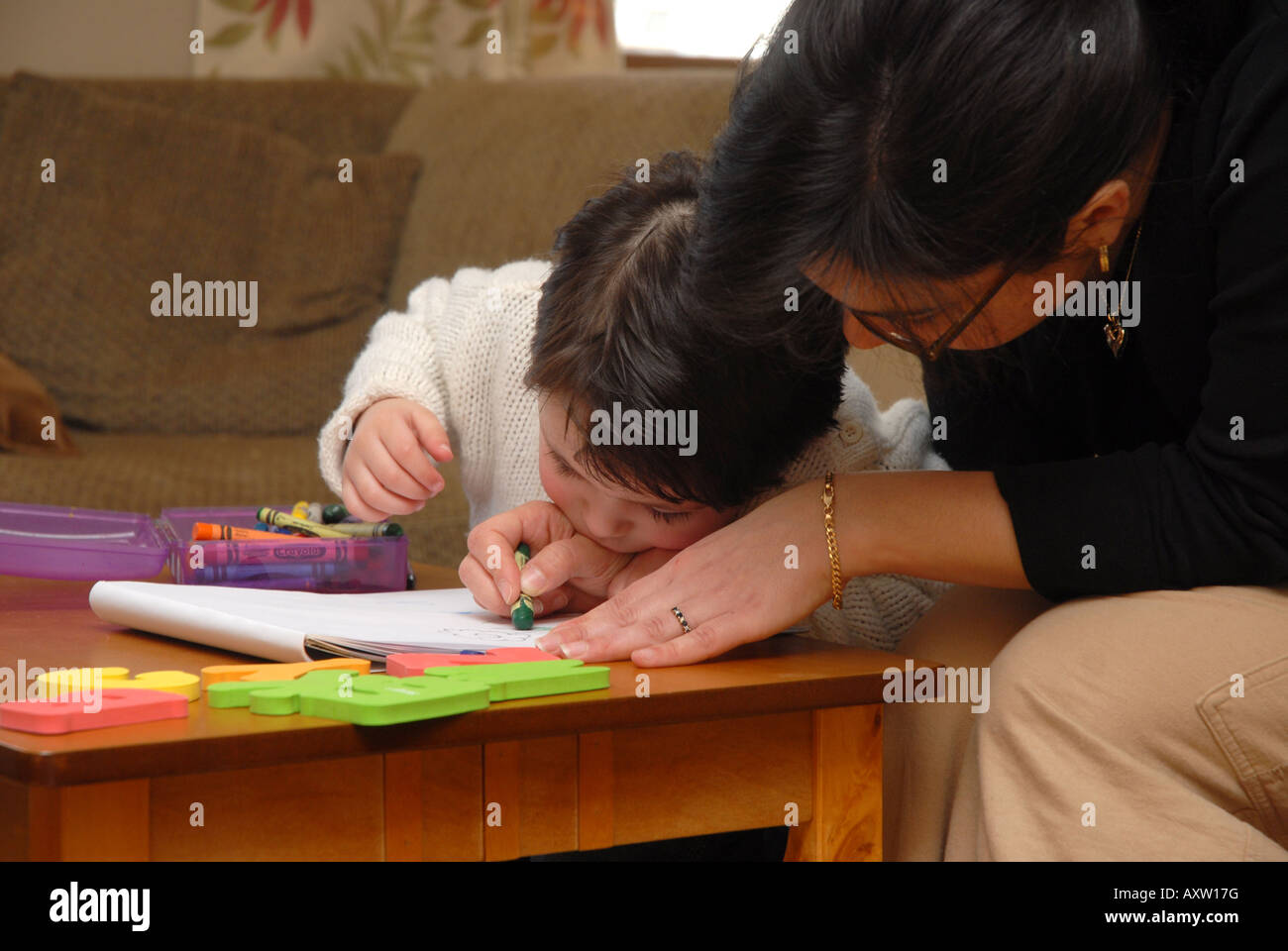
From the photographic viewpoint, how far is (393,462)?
3.39 feet

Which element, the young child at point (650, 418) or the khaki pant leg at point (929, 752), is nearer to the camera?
the khaki pant leg at point (929, 752)

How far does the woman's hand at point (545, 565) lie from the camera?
0.88 m

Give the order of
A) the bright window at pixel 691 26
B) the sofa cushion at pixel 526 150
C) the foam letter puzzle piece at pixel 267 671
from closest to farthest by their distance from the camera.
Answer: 1. the foam letter puzzle piece at pixel 267 671
2. the sofa cushion at pixel 526 150
3. the bright window at pixel 691 26

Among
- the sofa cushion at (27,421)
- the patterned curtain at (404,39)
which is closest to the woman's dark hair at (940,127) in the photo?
the sofa cushion at (27,421)

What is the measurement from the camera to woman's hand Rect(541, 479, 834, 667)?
74cm

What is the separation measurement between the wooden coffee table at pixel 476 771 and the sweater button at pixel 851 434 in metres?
0.28

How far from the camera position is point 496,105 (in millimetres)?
2297

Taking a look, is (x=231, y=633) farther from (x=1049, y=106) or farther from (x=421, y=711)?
(x=1049, y=106)

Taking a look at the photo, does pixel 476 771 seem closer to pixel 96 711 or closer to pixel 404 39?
pixel 96 711

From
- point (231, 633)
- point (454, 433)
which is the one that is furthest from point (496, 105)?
point (231, 633)

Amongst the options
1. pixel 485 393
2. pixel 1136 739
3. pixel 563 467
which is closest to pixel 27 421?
pixel 485 393

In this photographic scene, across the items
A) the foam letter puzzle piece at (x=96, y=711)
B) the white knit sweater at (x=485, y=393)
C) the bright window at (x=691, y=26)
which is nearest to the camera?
the foam letter puzzle piece at (x=96, y=711)

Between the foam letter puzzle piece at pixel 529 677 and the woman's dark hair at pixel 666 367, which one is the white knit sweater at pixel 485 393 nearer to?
the woman's dark hair at pixel 666 367

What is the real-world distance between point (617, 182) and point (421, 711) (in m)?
0.64
